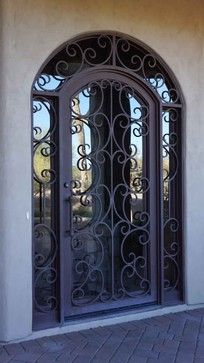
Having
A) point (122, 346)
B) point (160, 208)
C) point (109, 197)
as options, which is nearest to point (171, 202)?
point (160, 208)

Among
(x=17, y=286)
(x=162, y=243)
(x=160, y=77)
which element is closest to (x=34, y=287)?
(x=17, y=286)

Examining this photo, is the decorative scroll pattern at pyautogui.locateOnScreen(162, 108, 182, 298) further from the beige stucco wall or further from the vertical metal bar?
the beige stucco wall

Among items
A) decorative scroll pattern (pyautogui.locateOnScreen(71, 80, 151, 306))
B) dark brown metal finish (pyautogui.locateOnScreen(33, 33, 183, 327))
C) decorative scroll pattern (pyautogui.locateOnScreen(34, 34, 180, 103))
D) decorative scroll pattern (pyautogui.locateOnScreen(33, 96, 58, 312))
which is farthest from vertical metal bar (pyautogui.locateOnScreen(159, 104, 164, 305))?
decorative scroll pattern (pyautogui.locateOnScreen(33, 96, 58, 312))

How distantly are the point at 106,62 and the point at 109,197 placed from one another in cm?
136

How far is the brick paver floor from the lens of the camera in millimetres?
4586

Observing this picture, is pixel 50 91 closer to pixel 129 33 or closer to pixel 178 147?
pixel 129 33

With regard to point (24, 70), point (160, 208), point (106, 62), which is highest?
point (106, 62)

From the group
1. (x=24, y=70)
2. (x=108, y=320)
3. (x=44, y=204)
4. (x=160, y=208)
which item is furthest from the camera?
(x=160, y=208)

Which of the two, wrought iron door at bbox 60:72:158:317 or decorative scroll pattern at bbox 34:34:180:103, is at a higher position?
decorative scroll pattern at bbox 34:34:180:103

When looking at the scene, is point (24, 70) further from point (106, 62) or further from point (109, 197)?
point (109, 197)

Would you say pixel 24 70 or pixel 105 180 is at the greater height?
pixel 24 70

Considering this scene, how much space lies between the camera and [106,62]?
557cm

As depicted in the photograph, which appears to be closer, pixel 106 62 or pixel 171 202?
pixel 106 62

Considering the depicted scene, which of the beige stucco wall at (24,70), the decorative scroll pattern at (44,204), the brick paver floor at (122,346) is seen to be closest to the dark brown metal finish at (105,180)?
the decorative scroll pattern at (44,204)
